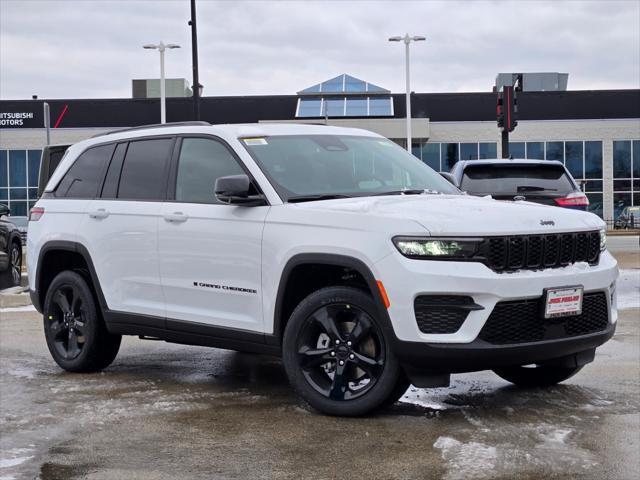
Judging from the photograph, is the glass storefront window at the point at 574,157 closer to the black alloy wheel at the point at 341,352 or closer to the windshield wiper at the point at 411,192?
the windshield wiper at the point at 411,192

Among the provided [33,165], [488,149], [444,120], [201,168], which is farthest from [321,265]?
[33,165]

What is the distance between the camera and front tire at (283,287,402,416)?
5.91m

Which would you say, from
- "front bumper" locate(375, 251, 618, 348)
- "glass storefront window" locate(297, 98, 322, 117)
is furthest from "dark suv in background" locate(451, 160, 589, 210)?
"glass storefront window" locate(297, 98, 322, 117)

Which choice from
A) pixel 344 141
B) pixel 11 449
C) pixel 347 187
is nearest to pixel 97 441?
pixel 11 449

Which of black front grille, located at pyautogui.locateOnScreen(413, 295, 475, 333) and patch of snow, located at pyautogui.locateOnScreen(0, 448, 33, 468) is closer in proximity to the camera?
patch of snow, located at pyautogui.locateOnScreen(0, 448, 33, 468)

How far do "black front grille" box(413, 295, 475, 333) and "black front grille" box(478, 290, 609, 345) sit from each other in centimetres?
14

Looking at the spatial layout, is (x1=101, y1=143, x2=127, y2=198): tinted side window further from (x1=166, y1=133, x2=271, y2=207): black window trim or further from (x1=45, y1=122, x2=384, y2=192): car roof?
(x1=166, y1=133, x2=271, y2=207): black window trim

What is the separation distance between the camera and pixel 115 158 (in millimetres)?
7984

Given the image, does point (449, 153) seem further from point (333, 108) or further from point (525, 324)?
point (525, 324)

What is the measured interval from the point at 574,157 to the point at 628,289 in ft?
137

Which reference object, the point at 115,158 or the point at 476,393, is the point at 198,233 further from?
the point at 476,393

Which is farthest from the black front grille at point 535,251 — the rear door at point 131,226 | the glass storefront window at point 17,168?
the glass storefront window at point 17,168

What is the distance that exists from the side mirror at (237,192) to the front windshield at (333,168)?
15 centimetres

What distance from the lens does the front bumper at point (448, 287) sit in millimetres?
5605
